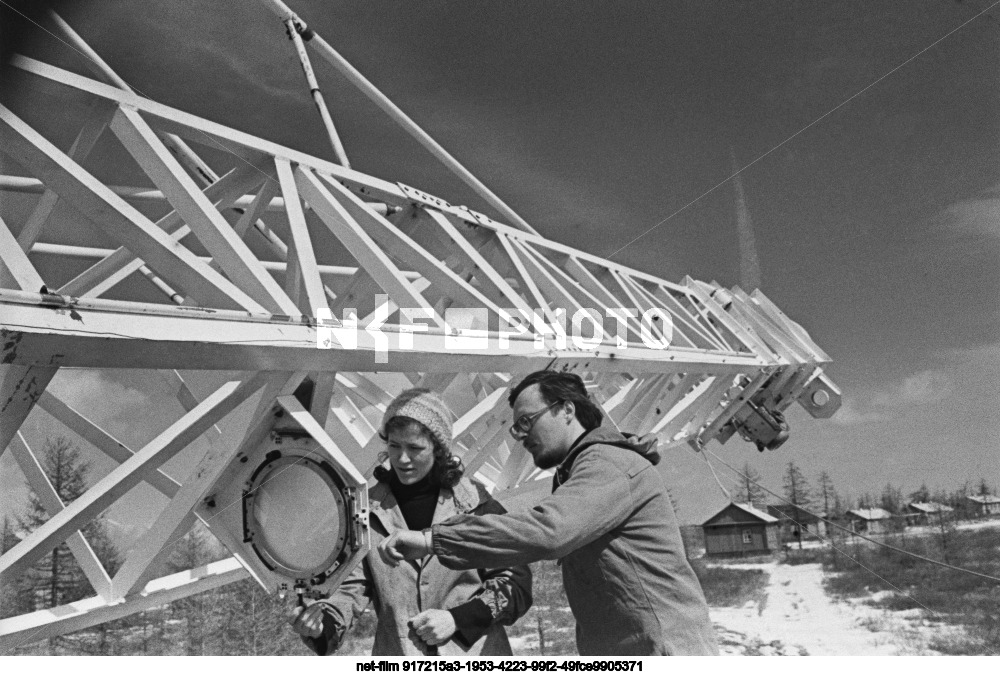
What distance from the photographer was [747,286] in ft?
24.5

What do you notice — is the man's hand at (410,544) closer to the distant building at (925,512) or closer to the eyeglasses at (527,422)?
the eyeglasses at (527,422)

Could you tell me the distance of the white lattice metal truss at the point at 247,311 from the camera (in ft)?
10.5

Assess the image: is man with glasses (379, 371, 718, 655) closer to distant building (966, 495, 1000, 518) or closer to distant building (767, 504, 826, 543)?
distant building (767, 504, 826, 543)

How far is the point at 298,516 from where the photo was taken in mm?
3691

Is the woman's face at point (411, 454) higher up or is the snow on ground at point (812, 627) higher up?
the woman's face at point (411, 454)

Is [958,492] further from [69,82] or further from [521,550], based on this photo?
[69,82]

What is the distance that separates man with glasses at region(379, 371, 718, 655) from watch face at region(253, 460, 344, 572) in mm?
700

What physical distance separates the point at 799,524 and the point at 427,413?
3313 mm

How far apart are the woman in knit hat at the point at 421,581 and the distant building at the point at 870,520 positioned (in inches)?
124

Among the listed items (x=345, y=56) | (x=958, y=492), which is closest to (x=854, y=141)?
(x=958, y=492)

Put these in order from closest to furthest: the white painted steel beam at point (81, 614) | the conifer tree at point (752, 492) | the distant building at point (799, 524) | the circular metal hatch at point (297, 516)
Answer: the circular metal hatch at point (297, 516) → the white painted steel beam at point (81, 614) → the distant building at point (799, 524) → the conifer tree at point (752, 492)

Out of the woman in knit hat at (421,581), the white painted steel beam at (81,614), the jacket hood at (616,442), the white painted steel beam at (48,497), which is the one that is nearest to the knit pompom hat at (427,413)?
the woman in knit hat at (421,581)
